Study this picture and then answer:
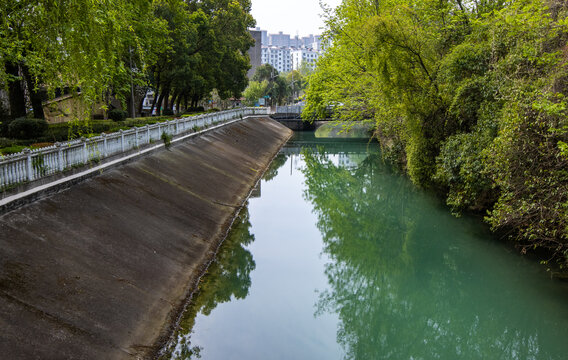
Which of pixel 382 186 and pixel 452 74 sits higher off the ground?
pixel 452 74

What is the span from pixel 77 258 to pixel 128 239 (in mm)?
1912

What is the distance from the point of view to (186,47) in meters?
32.3

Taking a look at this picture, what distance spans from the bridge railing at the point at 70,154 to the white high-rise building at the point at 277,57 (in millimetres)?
177259

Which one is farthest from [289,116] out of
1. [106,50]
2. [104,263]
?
[104,263]

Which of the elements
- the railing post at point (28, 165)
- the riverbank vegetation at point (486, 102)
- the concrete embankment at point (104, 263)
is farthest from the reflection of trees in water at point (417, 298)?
the railing post at point (28, 165)

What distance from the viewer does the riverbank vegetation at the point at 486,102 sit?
9.48 m

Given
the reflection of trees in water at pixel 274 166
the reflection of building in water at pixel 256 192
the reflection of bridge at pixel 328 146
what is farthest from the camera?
the reflection of bridge at pixel 328 146

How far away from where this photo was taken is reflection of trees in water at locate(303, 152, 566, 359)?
9.23 metres

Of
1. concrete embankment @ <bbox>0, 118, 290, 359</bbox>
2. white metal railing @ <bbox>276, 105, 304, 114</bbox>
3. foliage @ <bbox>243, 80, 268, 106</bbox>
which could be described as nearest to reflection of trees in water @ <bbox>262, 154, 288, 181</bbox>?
concrete embankment @ <bbox>0, 118, 290, 359</bbox>

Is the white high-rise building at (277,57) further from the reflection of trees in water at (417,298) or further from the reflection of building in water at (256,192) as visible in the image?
the reflection of trees in water at (417,298)

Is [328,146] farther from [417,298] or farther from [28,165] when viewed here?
[28,165]

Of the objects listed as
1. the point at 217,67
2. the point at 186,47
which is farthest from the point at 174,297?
the point at 217,67

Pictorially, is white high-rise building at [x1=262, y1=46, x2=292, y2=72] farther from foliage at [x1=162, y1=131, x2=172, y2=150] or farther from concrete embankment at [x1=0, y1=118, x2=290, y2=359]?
concrete embankment at [x1=0, y1=118, x2=290, y2=359]

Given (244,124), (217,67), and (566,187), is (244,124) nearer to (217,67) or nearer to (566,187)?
(217,67)
